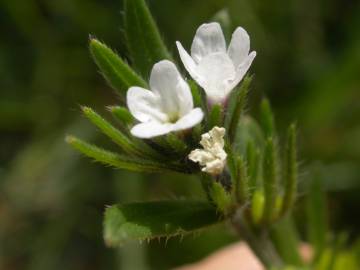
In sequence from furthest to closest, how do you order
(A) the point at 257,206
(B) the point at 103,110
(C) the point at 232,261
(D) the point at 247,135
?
1. (B) the point at 103,110
2. (C) the point at 232,261
3. (D) the point at 247,135
4. (A) the point at 257,206

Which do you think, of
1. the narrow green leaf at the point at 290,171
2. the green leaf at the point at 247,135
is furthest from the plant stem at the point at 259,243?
the green leaf at the point at 247,135

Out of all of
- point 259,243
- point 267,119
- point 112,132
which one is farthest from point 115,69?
point 259,243

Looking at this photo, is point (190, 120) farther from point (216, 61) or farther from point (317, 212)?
point (317, 212)

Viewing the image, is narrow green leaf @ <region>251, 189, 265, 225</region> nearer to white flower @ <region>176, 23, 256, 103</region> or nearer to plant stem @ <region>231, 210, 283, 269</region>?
plant stem @ <region>231, 210, 283, 269</region>

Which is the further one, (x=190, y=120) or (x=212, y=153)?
(x=212, y=153)

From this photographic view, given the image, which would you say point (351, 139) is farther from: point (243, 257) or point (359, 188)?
point (243, 257)

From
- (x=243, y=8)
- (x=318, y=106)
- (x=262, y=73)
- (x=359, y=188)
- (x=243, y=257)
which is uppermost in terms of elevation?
(x=243, y=8)

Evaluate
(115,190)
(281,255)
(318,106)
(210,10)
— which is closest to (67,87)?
(115,190)
